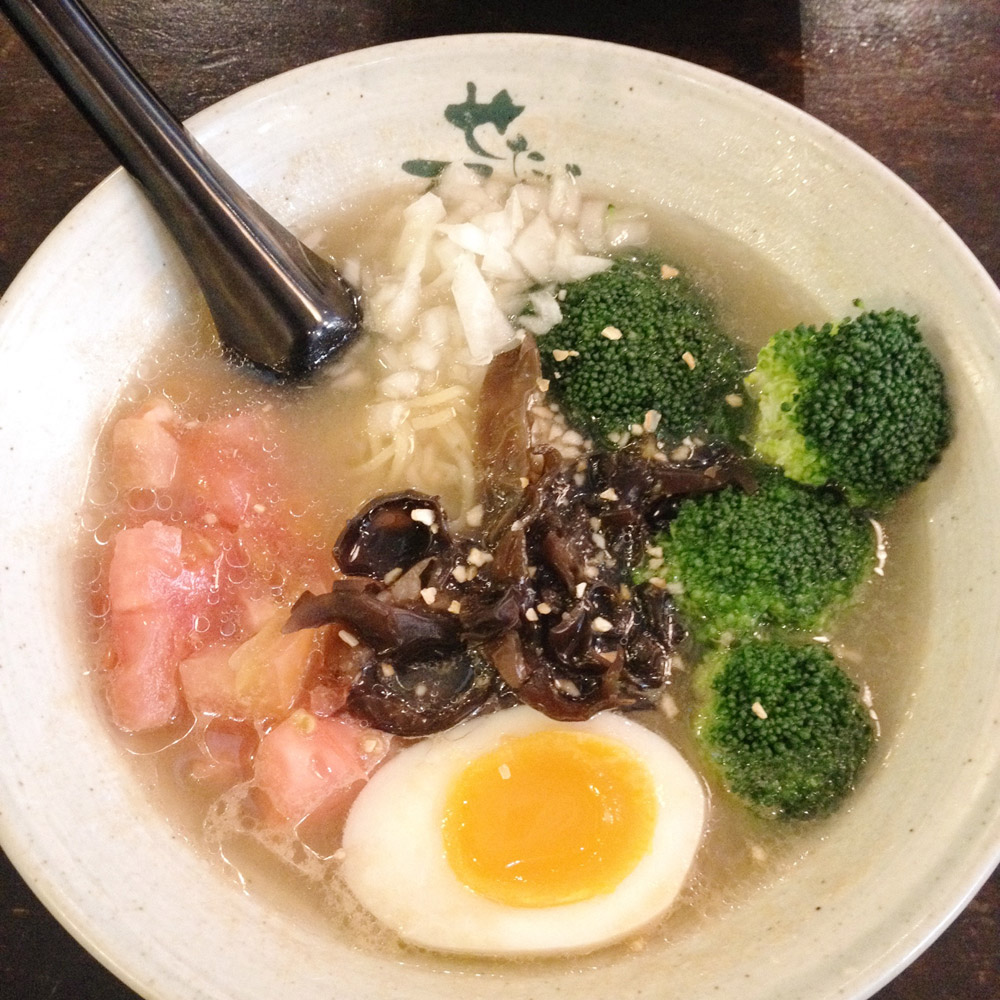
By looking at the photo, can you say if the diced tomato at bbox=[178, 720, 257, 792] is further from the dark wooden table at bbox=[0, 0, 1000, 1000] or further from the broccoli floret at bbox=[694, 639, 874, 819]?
the dark wooden table at bbox=[0, 0, 1000, 1000]

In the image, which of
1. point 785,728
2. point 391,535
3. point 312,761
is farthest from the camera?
point 391,535

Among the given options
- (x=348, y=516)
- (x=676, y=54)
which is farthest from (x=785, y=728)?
(x=676, y=54)

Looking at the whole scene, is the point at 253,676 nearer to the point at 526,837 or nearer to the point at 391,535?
the point at 391,535

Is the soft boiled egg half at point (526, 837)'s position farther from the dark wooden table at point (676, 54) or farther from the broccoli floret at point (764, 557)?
the dark wooden table at point (676, 54)

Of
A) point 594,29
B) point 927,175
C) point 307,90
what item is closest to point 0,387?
point 307,90

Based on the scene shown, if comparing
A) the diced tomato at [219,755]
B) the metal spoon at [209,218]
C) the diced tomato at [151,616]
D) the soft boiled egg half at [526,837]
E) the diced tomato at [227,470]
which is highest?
the metal spoon at [209,218]

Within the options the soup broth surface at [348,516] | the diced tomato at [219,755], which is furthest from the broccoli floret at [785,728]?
the diced tomato at [219,755]
